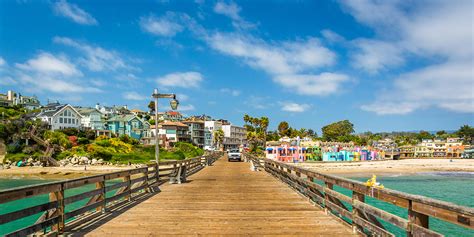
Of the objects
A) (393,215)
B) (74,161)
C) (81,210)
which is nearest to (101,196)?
(81,210)

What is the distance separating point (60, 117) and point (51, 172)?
2954cm

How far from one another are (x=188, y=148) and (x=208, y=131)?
4419 cm

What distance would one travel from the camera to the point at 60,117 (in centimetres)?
7425

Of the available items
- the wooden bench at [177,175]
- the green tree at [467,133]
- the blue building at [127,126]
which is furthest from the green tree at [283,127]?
the wooden bench at [177,175]

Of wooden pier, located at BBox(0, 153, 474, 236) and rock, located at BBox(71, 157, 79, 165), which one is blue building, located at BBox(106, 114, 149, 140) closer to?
rock, located at BBox(71, 157, 79, 165)

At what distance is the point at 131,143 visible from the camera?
7288 centimetres

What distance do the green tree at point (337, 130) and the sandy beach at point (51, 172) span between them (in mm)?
127862

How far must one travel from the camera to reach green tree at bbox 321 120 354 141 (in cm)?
16362

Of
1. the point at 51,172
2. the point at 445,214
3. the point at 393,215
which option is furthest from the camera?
the point at 51,172

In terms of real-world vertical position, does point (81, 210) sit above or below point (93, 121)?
below

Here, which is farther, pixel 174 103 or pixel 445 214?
pixel 174 103

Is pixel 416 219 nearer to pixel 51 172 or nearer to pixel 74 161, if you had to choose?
pixel 51 172

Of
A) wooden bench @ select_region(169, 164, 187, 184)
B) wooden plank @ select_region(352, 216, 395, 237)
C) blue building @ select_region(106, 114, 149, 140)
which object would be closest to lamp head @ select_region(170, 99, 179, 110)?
wooden bench @ select_region(169, 164, 187, 184)

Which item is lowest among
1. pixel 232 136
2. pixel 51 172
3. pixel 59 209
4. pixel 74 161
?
pixel 51 172
